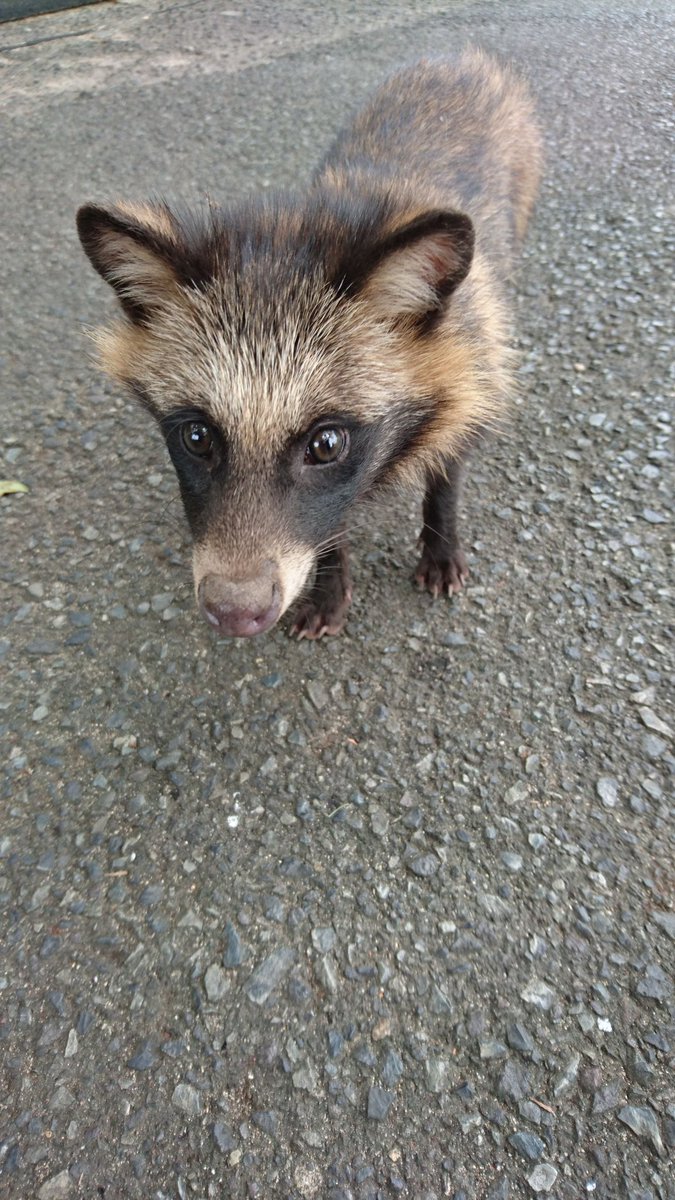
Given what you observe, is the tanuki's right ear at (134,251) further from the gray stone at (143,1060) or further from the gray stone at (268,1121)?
the gray stone at (268,1121)

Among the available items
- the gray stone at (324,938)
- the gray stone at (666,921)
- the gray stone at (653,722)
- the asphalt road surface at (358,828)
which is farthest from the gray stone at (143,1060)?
the gray stone at (653,722)

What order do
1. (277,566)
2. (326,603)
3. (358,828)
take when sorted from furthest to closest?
(326,603)
(358,828)
(277,566)

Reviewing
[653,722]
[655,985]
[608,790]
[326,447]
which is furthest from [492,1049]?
[326,447]

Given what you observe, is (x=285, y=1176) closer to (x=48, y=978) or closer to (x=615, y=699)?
(x=48, y=978)

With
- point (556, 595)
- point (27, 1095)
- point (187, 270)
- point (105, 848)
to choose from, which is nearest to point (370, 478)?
point (187, 270)

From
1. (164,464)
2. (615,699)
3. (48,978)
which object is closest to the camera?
→ (48,978)

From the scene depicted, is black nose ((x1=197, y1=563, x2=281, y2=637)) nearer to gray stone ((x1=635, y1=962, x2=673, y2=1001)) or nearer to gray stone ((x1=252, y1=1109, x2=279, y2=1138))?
gray stone ((x1=252, y1=1109, x2=279, y2=1138))

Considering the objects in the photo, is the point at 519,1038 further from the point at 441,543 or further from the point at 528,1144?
the point at 441,543
